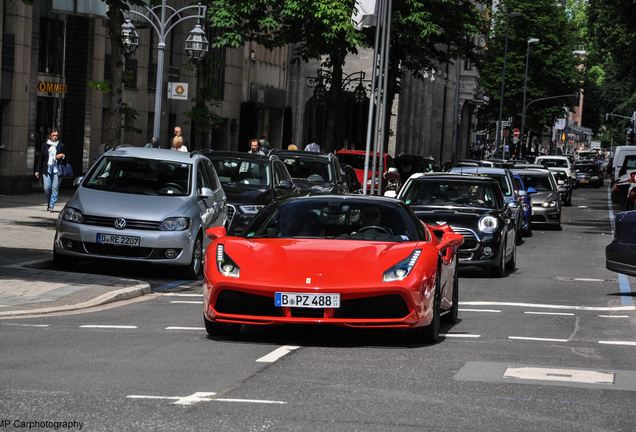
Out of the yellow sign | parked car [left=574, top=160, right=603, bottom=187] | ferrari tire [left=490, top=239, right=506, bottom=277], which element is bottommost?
parked car [left=574, top=160, right=603, bottom=187]

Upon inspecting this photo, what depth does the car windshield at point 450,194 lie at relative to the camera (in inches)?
893

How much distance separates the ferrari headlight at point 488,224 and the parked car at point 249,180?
372 centimetres

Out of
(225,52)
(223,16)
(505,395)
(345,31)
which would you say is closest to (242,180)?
(505,395)

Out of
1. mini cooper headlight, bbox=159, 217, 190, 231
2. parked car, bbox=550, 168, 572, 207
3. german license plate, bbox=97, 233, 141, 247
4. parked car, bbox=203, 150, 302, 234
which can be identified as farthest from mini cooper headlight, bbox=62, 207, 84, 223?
parked car, bbox=550, 168, 572, 207

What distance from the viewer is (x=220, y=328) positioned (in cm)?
1227

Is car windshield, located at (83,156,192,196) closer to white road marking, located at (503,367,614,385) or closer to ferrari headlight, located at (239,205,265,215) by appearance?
ferrari headlight, located at (239,205,265,215)

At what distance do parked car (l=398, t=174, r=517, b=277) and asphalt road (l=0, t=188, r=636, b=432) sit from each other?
17.6ft

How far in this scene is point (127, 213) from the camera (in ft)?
61.7

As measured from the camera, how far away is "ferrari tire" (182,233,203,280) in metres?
19.4

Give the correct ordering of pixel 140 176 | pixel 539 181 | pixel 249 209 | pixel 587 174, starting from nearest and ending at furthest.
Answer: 1. pixel 140 176
2. pixel 249 209
3. pixel 539 181
4. pixel 587 174

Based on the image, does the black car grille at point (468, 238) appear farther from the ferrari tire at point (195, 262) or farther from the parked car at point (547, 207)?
the parked car at point (547, 207)

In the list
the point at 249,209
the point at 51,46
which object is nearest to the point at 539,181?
the point at 51,46

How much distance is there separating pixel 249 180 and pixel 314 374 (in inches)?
599

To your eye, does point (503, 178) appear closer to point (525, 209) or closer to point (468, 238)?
point (525, 209)
